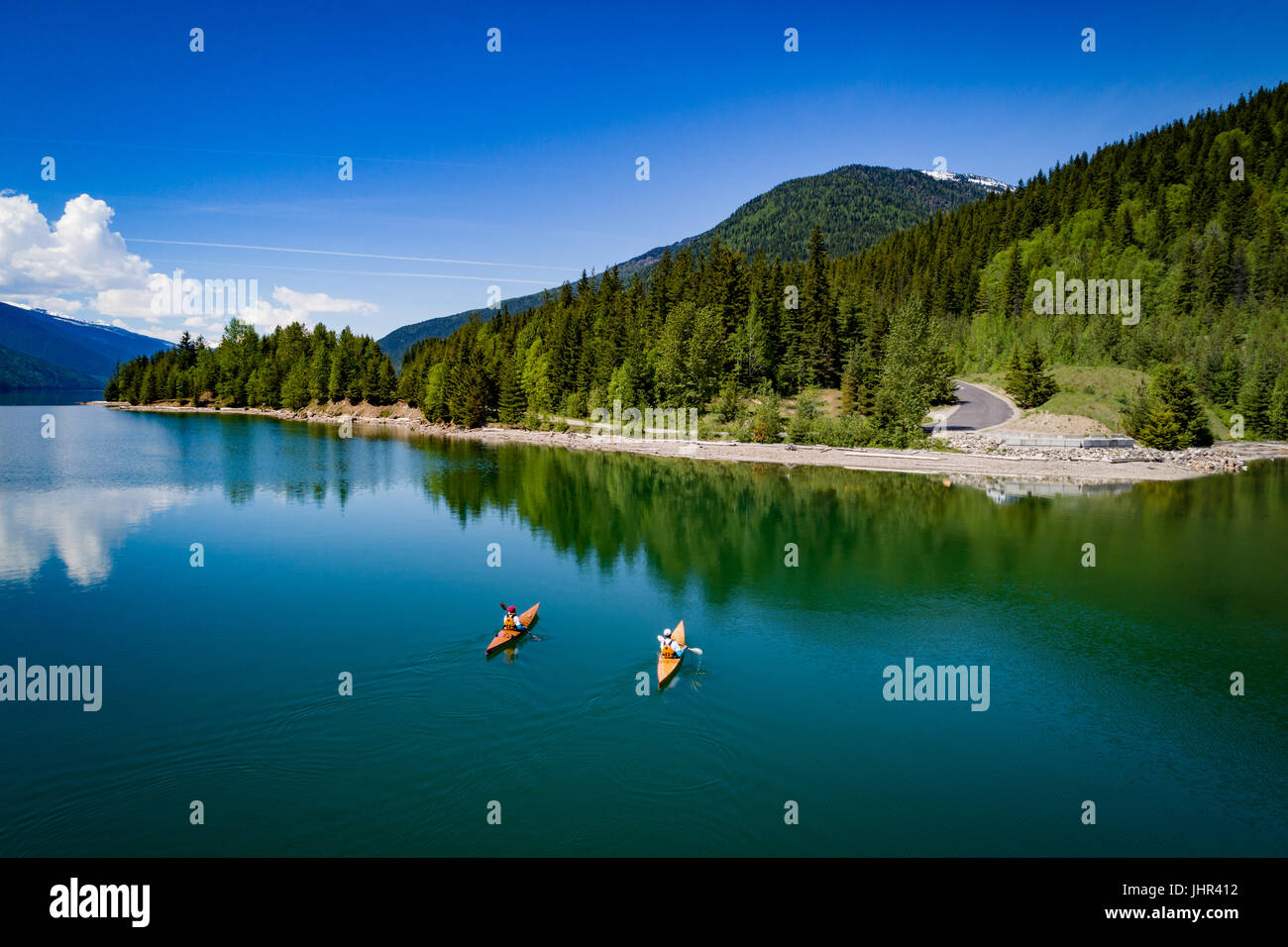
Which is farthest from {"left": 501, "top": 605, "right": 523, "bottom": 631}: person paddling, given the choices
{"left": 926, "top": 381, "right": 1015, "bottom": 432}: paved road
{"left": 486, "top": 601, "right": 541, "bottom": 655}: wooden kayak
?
{"left": 926, "top": 381, "right": 1015, "bottom": 432}: paved road

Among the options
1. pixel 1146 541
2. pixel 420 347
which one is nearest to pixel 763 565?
pixel 1146 541

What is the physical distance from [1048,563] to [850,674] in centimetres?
1846

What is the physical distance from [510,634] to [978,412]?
243 feet

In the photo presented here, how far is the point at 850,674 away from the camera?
21.2 metres

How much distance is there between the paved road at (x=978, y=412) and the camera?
75.8 metres

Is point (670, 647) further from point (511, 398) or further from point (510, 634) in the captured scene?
point (511, 398)

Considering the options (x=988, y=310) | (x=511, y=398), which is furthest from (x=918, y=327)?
(x=511, y=398)

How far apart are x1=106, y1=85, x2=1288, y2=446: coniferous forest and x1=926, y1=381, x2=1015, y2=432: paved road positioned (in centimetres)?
368

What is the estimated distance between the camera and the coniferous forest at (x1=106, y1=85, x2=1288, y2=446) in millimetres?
79812

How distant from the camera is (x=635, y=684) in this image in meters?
20.0

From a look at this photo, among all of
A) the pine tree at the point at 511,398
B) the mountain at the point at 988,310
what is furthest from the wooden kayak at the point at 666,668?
the pine tree at the point at 511,398

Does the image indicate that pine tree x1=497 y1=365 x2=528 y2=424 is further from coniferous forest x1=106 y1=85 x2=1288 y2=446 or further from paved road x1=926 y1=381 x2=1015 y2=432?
Answer: paved road x1=926 y1=381 x2=1015 y2=432

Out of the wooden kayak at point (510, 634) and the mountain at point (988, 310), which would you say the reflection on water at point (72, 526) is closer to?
the wooden kayak at point (510, 634)
